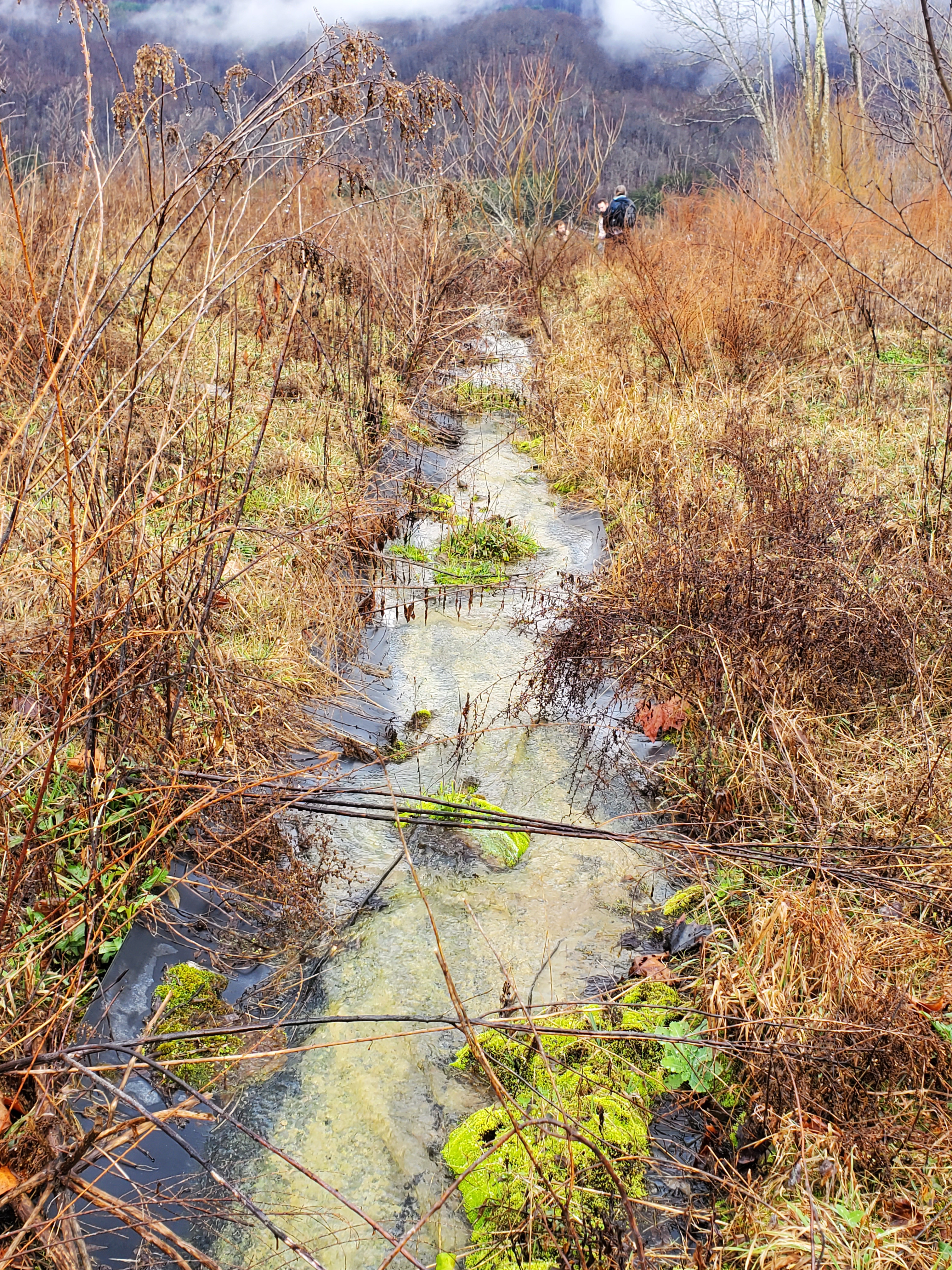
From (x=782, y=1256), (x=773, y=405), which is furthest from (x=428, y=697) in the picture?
(x=773, y=405)

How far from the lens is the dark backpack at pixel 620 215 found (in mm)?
13617

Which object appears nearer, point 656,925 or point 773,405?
point 656,925

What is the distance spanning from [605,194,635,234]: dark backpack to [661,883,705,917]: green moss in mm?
12762

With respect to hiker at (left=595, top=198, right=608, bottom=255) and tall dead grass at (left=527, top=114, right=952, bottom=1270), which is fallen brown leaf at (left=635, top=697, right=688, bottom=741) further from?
hiker at (left=595, top=198, right=608, bottom=255)

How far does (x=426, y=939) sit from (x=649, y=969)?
0.67m

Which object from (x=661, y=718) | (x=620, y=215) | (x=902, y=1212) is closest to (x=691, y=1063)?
(x=902, y=1212)

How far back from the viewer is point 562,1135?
2002 millimetres

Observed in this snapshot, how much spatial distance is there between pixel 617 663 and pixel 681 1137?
2180 mm

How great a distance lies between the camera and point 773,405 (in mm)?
6508

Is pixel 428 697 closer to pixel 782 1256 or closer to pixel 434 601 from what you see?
pixel 434 601

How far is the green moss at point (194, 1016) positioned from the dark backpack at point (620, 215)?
13.4 metres

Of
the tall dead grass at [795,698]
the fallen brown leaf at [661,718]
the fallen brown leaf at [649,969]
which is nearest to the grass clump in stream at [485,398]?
the tall dead grass at [795,698]

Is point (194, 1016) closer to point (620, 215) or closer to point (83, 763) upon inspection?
point (83, 763)

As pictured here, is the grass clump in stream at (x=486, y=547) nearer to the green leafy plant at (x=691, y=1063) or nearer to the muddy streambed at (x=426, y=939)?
the muddy streambed at (x=426, y=939)
